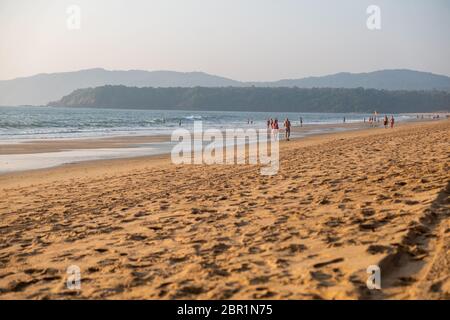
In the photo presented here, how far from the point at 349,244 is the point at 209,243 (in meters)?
1.51

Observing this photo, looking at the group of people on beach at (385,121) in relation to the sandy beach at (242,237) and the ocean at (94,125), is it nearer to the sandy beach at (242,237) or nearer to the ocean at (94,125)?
the ocean at (94,125)

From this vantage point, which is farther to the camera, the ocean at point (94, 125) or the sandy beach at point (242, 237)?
the ocean at point (94, 125)

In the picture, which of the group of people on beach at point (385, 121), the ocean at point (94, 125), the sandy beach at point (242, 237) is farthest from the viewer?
the group of people on beach at point (385, 121)

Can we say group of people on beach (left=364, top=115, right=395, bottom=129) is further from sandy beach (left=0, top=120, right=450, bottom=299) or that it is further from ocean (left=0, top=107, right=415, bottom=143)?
sandy beach (left=0, top=120, right=450, bottom=299)

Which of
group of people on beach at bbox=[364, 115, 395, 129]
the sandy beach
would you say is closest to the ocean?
group of people on beach at bbox=[364, 115, 395, 129]

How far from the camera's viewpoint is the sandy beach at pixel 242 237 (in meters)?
3.75

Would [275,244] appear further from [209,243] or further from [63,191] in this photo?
[63,191]

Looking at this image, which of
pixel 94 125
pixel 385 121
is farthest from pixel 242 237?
pixel 94 125

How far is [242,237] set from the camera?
5.15 metres

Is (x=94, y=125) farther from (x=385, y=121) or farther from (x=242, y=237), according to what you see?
(x=242, y=237)

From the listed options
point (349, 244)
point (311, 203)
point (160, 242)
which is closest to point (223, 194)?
point (311, 203)

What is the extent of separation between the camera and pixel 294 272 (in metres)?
3.93

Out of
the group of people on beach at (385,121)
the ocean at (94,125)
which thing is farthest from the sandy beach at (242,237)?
the group of people on beach at (385,121)

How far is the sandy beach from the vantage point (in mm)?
3748
